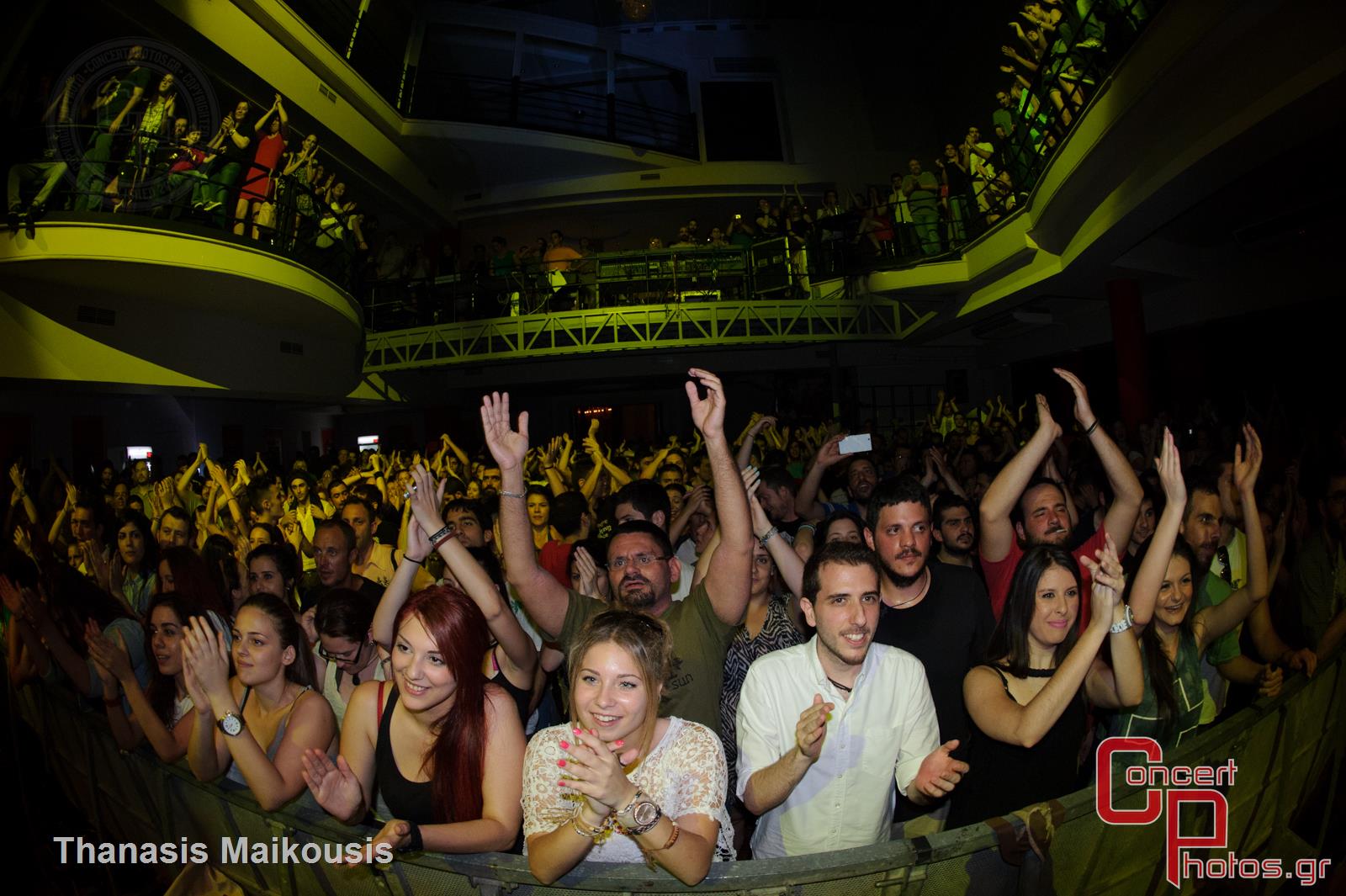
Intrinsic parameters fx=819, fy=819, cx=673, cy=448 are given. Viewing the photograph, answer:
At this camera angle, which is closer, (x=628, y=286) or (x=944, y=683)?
(x=944, y=683)

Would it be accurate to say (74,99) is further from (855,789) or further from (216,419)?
(855,789)

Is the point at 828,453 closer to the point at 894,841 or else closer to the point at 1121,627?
the point at 1121,627

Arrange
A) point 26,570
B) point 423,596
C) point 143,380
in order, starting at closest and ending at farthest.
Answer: point 423,596, point 26,570, point 143,380

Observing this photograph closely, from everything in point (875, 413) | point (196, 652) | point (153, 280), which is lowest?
point (196, 652)

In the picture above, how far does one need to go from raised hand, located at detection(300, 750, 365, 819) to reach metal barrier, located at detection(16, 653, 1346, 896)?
0.21ft

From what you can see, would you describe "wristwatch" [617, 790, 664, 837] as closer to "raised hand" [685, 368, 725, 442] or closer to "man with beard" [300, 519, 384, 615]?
"raised hand" [685, 368, 725, 442]

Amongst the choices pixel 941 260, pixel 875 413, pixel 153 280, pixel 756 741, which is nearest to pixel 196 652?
pixel 756 741

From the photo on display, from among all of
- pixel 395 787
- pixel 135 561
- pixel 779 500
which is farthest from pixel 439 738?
pixel 135 561

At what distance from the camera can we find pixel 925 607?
2725 millimetres

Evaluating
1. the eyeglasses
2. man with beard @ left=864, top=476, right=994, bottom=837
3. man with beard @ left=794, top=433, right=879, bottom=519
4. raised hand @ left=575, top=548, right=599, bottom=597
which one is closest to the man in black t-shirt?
man with beard @ left=794, top=433, right=879, bottom=519

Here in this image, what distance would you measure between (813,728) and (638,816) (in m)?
0.48

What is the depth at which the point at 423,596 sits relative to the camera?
213 cm

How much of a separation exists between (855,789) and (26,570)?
3.83 m

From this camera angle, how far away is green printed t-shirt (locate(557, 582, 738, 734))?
255cm
